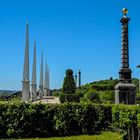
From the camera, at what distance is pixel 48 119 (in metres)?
18.5

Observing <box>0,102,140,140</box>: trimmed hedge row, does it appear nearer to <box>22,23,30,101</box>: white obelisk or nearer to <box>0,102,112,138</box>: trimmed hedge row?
<box>0,102,112,138</box>: trimmed hedge row

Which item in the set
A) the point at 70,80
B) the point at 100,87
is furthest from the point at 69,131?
the point at 100,87

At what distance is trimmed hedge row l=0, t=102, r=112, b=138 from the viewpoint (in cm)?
1809

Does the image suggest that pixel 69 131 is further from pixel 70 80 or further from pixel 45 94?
pixel 45 94

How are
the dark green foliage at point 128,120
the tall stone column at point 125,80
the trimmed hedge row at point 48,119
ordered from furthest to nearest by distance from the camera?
the tall stone column at point 125,80, the trimmed hedge row at point 48,119, the dark green foliage at point 128,120

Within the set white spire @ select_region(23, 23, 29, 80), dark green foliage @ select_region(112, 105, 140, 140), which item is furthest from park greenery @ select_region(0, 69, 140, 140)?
white spire @ select_region(23, 23, 29, 80)

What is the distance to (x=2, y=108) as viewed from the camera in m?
18.2

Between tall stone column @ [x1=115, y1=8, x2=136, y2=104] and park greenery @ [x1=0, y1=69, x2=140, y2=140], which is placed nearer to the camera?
park greenery @ [x1=0, y1=69, x2=140, y2=140]

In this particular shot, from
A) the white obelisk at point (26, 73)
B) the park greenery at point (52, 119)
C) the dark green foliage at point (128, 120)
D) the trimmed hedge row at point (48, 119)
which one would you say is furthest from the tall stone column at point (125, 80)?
the dark green foliage at point (128, 120)

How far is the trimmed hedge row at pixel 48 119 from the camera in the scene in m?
18.1

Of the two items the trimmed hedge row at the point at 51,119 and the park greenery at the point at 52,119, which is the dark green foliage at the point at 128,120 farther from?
the trimmed hedge row at the point at 51,119

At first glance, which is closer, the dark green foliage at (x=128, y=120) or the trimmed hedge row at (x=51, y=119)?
the dark green foliage at (x=128, y=120)

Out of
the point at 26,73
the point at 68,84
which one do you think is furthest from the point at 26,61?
the point at 68,84

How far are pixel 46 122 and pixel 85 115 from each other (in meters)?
1.81
